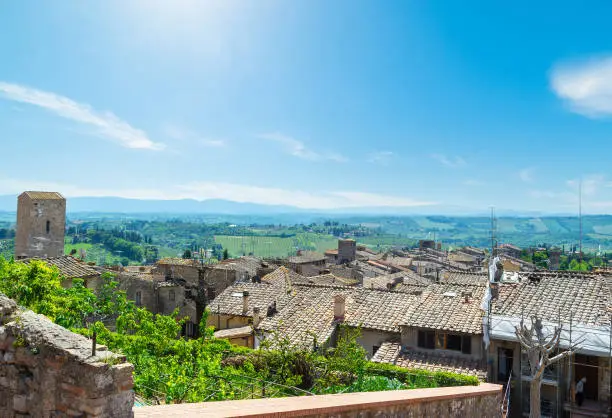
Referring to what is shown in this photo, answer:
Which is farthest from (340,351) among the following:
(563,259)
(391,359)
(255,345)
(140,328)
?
(563,259)

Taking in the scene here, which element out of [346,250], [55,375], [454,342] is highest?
[55,375]

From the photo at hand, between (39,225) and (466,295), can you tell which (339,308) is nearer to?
(466,295)

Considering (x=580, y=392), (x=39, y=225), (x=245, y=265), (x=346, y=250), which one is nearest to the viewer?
(x=580, y=392)

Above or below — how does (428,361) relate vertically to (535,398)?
below

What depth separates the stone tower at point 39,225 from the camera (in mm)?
43062

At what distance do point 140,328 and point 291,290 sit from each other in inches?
703

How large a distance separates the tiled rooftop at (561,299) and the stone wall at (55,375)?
64.3 feet

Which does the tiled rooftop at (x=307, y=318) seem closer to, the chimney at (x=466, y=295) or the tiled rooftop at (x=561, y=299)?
the chimney at (x=466, y=295)

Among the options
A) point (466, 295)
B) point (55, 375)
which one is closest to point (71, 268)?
point (55, 375)

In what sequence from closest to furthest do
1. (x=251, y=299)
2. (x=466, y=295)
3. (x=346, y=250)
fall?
(x=466, y=295), (x=251, y=299), (x=346, y=250)

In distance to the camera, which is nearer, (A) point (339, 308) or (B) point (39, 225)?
(A) point (339, 308)

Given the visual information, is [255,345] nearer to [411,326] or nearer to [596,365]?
[411,326]

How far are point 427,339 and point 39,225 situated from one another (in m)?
36.9

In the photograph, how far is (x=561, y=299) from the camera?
24328 mm
